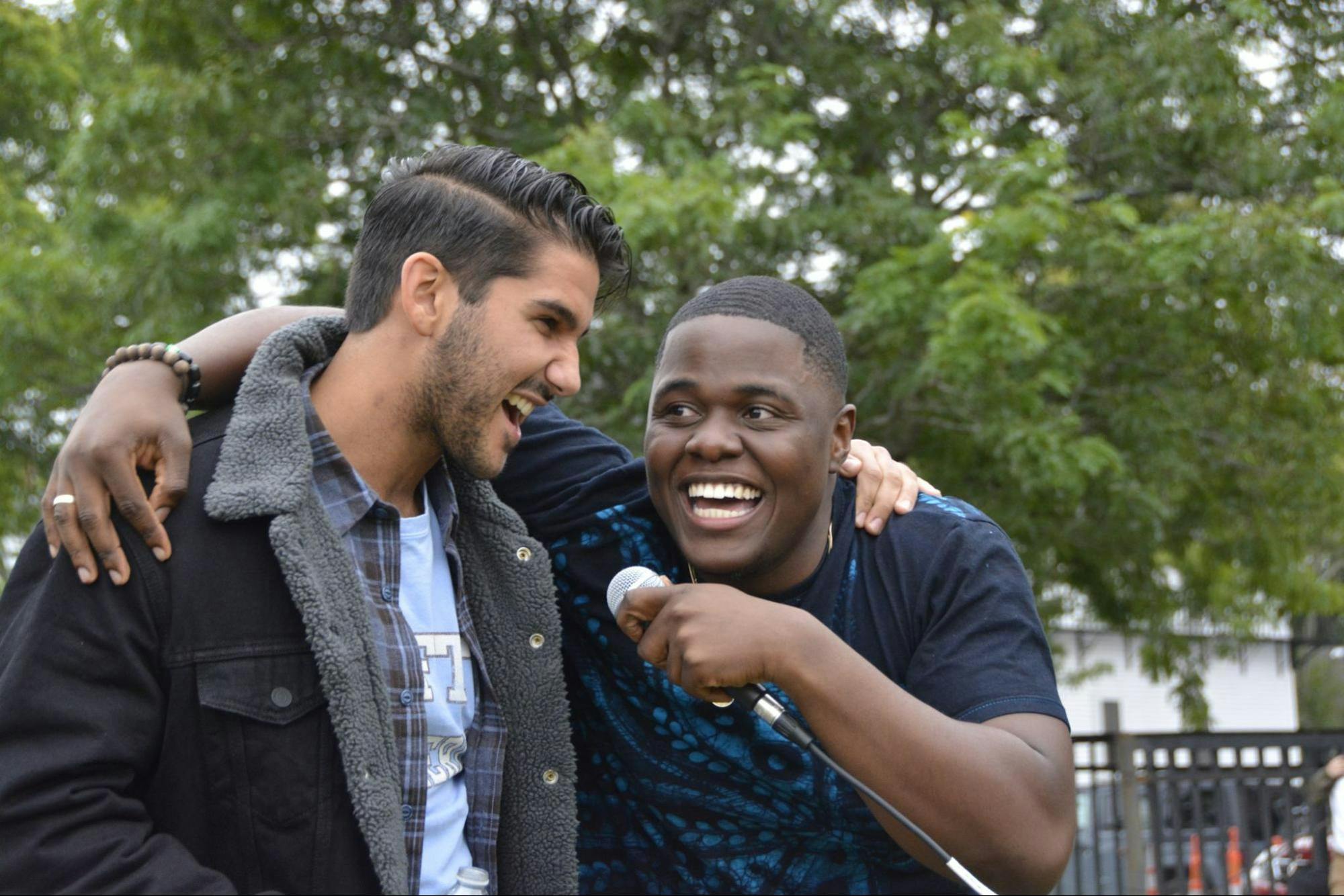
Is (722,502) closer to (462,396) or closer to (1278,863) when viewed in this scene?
(462,396)

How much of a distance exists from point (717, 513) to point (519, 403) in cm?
54

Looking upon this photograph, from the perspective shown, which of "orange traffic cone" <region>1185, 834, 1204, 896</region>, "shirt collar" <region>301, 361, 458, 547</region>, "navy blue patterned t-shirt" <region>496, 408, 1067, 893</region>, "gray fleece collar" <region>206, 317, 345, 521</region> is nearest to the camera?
"gray fleece collar" <region>206, 317, 345, 521</region>

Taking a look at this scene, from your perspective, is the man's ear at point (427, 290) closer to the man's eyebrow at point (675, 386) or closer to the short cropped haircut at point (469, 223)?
the short cropped haircut at point (469, 223)

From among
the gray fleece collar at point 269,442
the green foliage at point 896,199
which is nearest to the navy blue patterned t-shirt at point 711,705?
the gray fleece collar at point 269,442

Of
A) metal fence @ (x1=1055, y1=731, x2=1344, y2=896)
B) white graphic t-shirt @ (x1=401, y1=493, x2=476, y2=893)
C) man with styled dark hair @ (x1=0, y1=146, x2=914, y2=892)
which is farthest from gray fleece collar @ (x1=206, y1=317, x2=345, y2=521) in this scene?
metal fence @ (x1=1055, y1=731, x2=1344, y2=896)

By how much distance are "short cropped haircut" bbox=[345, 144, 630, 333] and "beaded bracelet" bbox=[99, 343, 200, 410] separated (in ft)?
1.29

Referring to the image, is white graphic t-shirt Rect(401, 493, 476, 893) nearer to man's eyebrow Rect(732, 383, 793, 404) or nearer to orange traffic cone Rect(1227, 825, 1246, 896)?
man's eyebrow Rect(732, 383, 793, 404)

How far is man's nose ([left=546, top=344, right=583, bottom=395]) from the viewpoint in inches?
121

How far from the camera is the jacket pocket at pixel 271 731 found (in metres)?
2.52

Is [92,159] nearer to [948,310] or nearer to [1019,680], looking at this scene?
[948,310]

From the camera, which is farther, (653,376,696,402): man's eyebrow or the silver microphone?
(653,376,696,402): man's eyebrow

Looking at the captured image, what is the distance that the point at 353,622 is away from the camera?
8.77ft

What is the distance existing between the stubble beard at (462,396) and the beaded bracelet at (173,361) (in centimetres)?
46

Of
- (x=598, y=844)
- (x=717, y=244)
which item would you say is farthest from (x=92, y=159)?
(x=598, y=844)
